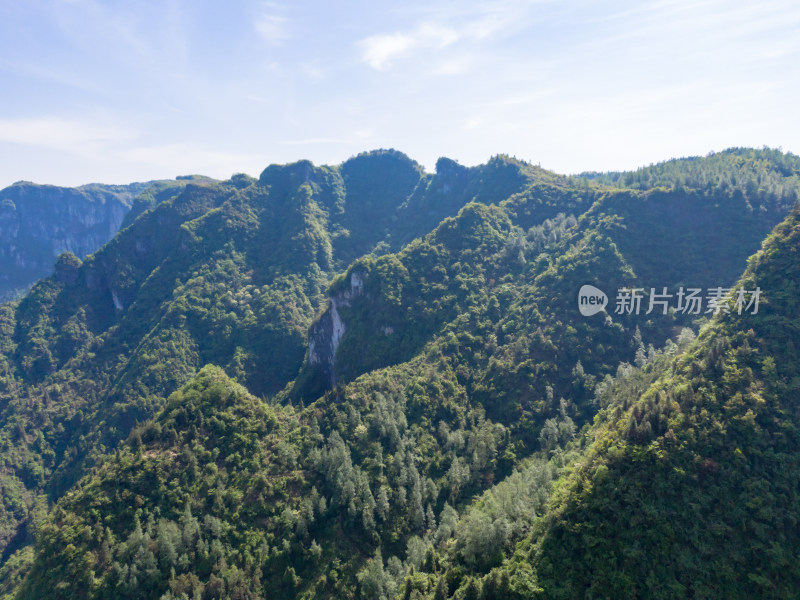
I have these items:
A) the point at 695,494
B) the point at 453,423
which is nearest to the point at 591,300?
the point at 453,423

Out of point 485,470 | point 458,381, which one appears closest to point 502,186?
point 458,381

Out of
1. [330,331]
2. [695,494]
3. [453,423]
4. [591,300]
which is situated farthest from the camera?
[330,331]

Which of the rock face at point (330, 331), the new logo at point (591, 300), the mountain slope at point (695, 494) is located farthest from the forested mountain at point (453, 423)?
the new logo at point (591, 300)

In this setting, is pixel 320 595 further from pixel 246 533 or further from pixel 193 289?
pixel 193 289

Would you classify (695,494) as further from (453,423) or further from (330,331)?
(330,331)

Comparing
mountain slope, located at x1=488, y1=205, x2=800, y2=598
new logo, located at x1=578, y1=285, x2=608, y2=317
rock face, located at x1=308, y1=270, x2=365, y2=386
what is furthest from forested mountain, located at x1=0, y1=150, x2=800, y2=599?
new logo, located at x1=578, y1=285, x2=608, y2=317
